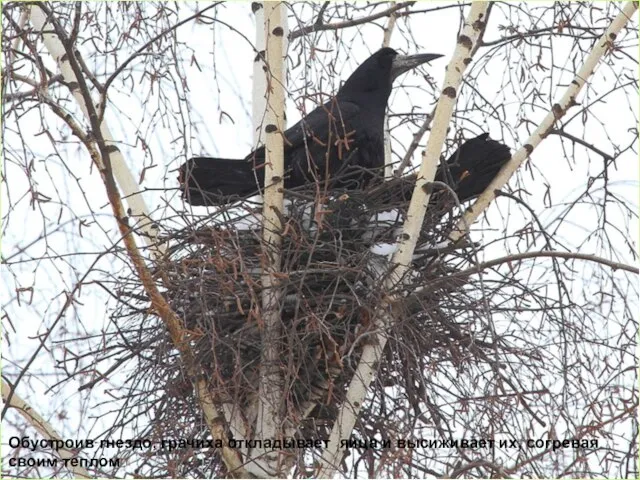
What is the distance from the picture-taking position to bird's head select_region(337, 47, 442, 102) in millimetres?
5785

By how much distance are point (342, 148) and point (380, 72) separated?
746 millimetres

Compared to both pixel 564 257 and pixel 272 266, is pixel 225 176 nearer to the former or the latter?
pixel 272 266

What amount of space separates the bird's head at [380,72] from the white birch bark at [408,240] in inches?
59.2

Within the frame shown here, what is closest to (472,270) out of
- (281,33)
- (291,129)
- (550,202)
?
(550,202)

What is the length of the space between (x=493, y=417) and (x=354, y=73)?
269 cm

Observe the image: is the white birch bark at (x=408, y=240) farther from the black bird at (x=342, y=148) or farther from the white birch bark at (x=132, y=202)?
the black bird at (x=342, y=148)

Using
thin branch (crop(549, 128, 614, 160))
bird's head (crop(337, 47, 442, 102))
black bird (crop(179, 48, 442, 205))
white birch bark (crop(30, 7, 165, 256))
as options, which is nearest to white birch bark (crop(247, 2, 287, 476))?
black bird (crop(179, 48, 442, 205))

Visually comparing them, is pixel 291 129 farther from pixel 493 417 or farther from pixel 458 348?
pixel 493 417

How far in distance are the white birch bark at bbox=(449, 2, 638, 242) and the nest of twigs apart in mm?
184

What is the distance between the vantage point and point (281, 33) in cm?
A: 414

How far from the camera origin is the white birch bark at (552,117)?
14.4 feet

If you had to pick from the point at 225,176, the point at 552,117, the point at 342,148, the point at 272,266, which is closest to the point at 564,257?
the point at 552,117

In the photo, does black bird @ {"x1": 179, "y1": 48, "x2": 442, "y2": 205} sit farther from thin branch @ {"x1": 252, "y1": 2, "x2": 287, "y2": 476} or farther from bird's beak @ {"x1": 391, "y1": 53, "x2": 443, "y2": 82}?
thin branch @ {"x1": 252, "y1": 2, "x2": 287, "y2": 476}

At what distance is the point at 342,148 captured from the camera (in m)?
5.34
